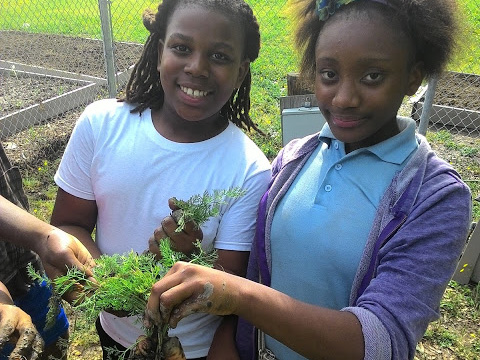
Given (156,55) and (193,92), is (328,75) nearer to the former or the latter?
(193,92)

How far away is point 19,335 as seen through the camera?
147 cm

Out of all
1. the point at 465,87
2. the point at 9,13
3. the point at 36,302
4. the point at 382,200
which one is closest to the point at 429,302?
the point at 382,200

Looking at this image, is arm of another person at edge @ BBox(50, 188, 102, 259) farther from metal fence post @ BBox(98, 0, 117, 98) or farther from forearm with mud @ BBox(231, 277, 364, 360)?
metal fence post @ BBox(98, 0, 117, 98)

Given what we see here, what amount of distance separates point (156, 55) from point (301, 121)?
8.23 feet

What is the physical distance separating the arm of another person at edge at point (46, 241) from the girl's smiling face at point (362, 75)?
1.03m

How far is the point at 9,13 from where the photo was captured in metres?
10.0

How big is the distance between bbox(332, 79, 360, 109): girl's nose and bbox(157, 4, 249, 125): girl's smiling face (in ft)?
1.70

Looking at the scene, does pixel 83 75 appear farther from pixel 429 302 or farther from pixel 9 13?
pixel 429 302

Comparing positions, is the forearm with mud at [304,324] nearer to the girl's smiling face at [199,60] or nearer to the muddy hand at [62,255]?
the muddy hand at [62,255]

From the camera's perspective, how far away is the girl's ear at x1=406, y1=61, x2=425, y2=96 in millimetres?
1716

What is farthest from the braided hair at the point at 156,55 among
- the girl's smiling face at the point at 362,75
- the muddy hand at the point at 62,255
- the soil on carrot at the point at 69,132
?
the soil on carrot at the point at 69,132

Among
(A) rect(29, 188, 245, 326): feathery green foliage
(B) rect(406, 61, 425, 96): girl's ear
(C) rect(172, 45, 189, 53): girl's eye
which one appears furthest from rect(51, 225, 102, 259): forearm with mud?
(B) rect(406, 61, 425, 96): girl's ear

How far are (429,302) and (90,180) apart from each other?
1.37m

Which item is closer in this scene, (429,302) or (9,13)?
(429,302)
